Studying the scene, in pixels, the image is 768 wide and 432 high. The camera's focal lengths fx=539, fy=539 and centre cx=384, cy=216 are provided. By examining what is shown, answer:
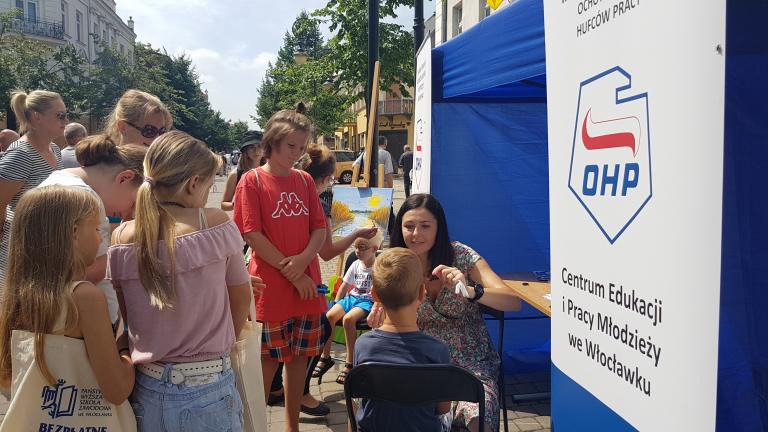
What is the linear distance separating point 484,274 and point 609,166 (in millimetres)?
1243

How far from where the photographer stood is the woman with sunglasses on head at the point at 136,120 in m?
2.58

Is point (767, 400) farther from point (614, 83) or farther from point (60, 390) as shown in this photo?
point (60, 390)

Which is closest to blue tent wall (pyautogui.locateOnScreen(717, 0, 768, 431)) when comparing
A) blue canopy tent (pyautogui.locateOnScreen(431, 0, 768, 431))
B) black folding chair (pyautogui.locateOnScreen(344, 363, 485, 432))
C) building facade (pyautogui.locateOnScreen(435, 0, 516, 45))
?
blue canopy tent (pyautogui.locateOnScreen(431, 0, 768, 431))

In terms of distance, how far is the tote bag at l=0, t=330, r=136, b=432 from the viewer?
150 cm

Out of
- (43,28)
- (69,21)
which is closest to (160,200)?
(43,28)

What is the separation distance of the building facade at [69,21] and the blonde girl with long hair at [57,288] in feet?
105

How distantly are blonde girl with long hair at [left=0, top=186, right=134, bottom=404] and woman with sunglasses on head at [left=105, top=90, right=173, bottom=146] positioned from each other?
105cm

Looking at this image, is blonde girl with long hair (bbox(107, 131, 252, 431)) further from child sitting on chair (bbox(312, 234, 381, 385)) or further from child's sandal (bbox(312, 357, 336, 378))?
child's sandal (bbox(312, 357, 336, 378))

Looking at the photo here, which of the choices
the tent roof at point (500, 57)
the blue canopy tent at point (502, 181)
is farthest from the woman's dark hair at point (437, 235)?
the blue canopy tent at point (502, 181)

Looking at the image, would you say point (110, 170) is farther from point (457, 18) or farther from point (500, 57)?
point (457, 18)

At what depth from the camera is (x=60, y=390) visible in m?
1.53

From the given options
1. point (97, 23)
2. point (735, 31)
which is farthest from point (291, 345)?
point (97, 23)

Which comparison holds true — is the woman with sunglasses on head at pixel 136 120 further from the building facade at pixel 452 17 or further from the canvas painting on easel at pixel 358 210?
the building facade at pixel 452 17

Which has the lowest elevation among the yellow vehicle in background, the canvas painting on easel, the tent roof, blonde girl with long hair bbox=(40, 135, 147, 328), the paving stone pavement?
the paving stone pavement
